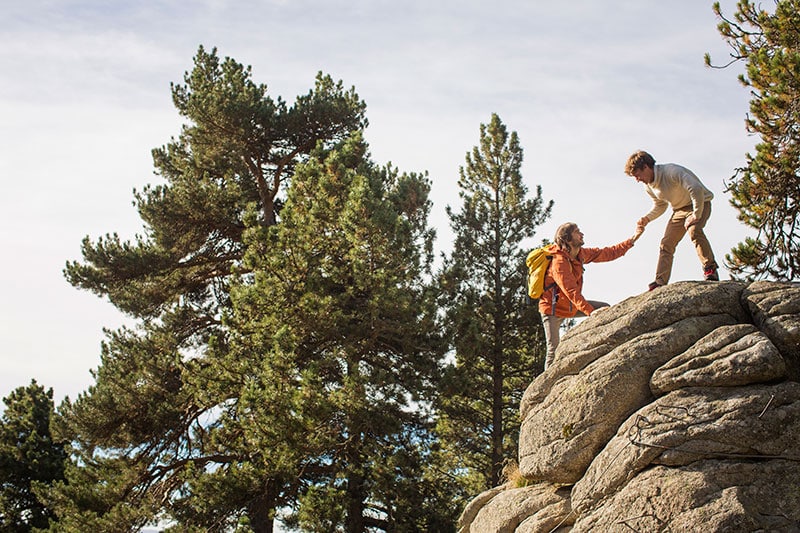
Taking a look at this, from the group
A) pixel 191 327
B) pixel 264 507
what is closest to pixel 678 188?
pixel 264 507

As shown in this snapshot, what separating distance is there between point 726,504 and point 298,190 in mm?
13337

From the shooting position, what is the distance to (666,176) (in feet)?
32.4

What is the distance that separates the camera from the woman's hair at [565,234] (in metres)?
A: 10.4

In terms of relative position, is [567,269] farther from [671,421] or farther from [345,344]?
[345,344]

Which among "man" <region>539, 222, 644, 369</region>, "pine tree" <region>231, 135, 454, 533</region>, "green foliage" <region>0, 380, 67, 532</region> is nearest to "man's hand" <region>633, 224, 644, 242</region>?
"man" <region>539, 222, 644, 369</region>

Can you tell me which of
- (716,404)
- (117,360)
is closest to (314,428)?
(117,360)

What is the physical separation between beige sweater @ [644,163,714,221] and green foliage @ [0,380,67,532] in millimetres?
21891

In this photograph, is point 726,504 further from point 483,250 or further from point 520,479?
point 483,250

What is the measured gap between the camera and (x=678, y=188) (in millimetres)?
9828

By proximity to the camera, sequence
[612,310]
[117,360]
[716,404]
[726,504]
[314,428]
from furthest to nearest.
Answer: [117,360]
[314,428]
[612,310]
[716,404]
[726,504]

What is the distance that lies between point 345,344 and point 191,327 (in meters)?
Answer: 6.49

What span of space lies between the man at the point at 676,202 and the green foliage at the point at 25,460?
21.7 metres

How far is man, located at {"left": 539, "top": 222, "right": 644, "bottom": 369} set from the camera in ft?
33.8

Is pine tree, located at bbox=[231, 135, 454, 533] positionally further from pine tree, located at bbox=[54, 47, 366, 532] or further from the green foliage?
the green foliage
